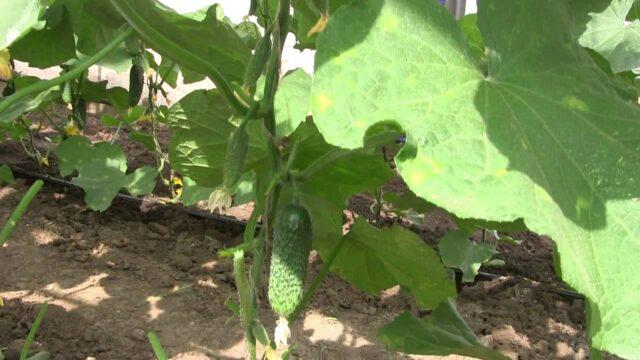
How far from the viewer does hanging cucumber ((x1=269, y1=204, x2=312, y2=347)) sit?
95cm

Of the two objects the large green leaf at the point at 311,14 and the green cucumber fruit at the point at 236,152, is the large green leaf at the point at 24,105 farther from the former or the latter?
the green cucumber fruit at the point at 236,152

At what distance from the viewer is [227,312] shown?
6.44 feet

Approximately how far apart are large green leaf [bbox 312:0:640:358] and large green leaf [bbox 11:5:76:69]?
2.69 ft

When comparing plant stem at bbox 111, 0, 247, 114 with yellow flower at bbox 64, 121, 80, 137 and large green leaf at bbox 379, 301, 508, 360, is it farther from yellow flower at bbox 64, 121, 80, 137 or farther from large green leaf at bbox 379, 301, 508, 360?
yellow flower at bbox 64, 121, 80, 137

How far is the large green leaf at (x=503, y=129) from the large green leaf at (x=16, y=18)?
0.33m

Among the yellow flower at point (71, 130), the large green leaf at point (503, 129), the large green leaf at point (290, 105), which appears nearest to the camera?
the large green leaf at point (503, 129)

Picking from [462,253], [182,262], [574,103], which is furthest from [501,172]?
[182,262]

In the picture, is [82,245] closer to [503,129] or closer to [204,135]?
[204,135]

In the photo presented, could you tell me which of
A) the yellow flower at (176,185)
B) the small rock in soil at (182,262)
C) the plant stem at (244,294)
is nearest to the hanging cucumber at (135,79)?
the small rock in soil at (182,262)

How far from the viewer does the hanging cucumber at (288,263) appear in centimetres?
95

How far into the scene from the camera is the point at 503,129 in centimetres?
84

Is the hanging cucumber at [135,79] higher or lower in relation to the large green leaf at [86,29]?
lower

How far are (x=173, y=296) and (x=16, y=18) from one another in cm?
130

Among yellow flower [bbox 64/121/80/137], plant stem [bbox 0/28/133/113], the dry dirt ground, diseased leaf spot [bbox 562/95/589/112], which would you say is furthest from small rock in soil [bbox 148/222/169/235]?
diseased leaf spot [bbox 562/95/589/112]
